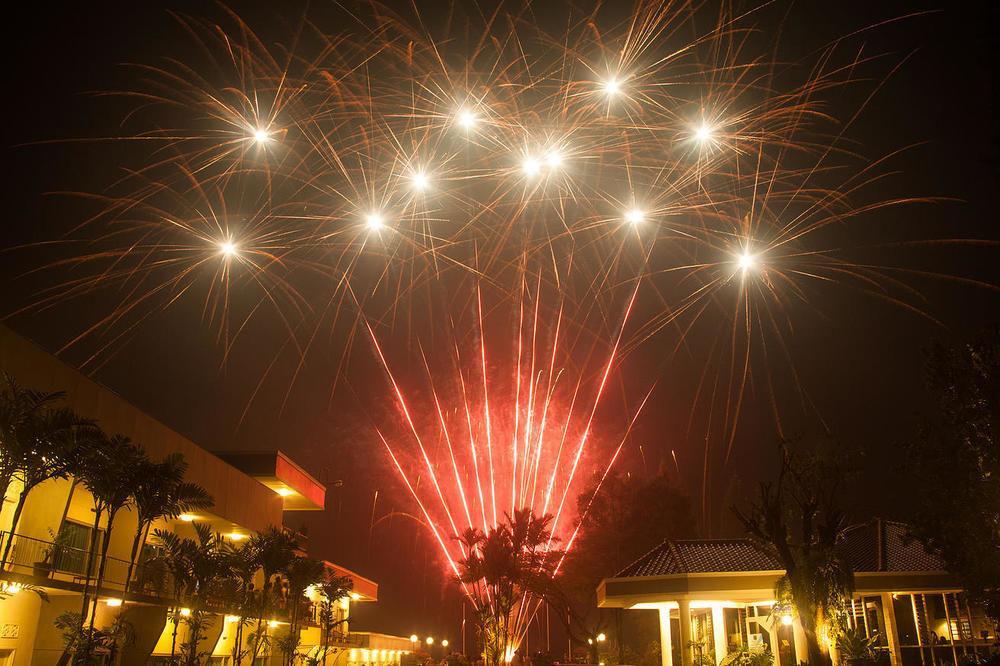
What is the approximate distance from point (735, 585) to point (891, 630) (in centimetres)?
461

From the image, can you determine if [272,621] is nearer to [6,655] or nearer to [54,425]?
[6,655]

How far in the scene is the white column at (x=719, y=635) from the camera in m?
25.9

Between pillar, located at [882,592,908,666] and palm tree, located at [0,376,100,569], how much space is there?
22.3m

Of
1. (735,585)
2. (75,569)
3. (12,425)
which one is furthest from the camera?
(735,585)

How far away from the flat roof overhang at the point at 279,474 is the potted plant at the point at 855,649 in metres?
23.3

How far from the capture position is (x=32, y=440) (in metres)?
14.8

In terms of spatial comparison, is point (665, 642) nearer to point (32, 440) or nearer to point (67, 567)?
point (67, 567)

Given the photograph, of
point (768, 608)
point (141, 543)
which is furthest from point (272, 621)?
point (768, 608)

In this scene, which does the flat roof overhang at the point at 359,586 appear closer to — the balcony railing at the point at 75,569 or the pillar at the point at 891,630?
the balcony railing at the point at 75,569

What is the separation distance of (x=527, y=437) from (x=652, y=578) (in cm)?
807

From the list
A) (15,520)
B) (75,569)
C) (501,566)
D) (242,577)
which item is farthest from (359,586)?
(15,520)

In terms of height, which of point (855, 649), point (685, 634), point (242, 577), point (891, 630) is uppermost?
point (242, 577)

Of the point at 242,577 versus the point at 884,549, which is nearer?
the point at 884,549

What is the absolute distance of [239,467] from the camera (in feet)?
112
